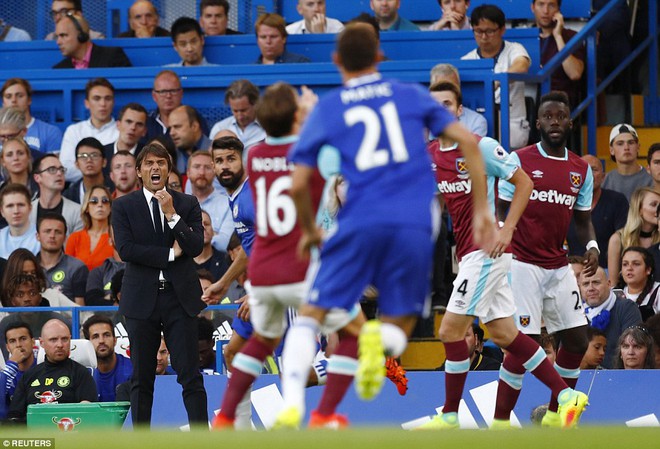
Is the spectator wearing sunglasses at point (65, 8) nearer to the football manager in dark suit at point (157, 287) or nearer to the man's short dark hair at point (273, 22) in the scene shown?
the man's short dark hair at point (273, 22)

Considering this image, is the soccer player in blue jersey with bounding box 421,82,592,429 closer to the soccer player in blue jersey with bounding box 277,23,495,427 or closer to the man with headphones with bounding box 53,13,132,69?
the soccer player in blue jersey with bounding box 277,23,495,427

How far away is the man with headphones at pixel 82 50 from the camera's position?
15.5m

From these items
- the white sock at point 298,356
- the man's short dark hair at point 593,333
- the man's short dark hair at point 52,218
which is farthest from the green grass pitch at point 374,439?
the man's short dark hair at point 52,218

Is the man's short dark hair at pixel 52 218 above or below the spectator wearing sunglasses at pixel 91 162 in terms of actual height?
below

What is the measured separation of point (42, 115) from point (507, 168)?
299 inches

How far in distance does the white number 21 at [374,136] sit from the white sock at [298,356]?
87cm

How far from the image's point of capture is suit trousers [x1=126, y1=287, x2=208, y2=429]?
9.80 m

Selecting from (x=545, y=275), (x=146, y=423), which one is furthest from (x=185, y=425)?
(x=545, y=275)

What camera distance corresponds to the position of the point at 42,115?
50.5 ft

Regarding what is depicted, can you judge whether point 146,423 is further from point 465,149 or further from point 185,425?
point 465,149

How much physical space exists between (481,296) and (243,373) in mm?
2397

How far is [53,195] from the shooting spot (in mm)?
13891

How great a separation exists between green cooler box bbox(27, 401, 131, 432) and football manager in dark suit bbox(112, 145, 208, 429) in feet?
1.45

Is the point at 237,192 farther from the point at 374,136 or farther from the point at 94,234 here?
the point at 94,234
